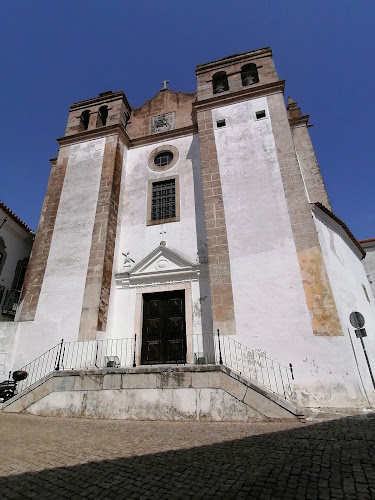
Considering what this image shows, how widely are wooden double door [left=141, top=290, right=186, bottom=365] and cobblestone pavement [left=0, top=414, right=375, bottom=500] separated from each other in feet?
11.8

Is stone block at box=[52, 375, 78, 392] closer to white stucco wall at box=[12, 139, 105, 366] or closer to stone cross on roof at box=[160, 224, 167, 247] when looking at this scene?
white stucco wall at box=[12, 139, 105, 366]

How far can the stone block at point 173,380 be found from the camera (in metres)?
6.64

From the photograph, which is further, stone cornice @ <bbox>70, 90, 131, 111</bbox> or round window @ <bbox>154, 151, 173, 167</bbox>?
stone cornice @ <bbox>70, 90, 131, 111</bbox>

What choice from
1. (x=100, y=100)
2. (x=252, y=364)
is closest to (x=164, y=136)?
(x=100, y=100)

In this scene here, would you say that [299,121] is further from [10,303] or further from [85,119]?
[10,303]

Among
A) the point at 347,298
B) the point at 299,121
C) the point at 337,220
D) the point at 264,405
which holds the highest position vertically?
the point at 299,121

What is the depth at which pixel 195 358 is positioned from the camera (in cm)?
875

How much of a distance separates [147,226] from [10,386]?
678cm

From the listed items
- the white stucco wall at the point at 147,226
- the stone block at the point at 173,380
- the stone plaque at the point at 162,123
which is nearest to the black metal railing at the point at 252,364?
the stone block at the point at 173,380

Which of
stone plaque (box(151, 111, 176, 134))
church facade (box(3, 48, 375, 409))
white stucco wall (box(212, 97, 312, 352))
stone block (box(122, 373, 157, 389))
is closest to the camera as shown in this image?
stone block (box(122, 373, 157, 389))

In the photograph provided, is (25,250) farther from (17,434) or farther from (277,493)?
(277,493)

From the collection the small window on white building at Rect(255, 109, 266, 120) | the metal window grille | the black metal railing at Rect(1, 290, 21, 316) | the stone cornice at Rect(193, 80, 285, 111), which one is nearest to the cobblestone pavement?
the black metal railing at Rect(1, 290, 21, 316)

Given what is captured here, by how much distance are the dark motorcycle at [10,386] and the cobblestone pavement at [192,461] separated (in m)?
3.04

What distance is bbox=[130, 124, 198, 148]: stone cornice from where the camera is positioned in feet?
43.5
